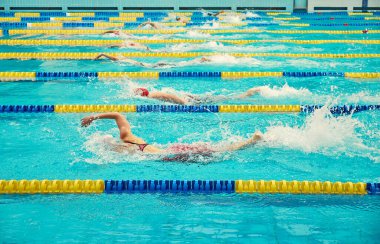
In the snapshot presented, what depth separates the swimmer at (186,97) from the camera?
20.6 ft

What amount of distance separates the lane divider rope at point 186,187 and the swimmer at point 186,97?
7.88ft

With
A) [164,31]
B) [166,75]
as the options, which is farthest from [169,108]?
[164,31]

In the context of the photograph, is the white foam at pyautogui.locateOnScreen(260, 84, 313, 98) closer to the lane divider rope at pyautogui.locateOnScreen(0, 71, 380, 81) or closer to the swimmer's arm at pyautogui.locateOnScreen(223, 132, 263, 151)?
the lane divider rope at pyautogui.locateOnScreen(0, 71, 380, 81)

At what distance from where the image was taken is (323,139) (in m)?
5.03

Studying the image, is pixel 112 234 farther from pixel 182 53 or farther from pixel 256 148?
pixel 182 53

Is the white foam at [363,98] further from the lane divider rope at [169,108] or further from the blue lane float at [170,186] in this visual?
the blue lane float at [170,186]

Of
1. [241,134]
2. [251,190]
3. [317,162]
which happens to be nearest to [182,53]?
[241,134]

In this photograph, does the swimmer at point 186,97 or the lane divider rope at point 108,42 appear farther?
the lane divider rope at point 108,42

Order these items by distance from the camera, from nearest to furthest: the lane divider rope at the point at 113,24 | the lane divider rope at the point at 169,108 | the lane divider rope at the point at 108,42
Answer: the lane divider rope at the point at 169,108
the lane divider rope at the point at 108,42
the lane divider rope at the point at 113,24

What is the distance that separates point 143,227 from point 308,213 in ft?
3.69

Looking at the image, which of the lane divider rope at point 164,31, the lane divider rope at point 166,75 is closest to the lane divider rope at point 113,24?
the lane divider rope at point 164,31

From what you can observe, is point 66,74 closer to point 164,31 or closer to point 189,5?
point 164,31

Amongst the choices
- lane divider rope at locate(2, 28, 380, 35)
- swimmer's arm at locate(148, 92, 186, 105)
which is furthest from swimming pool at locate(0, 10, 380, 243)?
lane divider rope at locate(2, 28, 380, 35)

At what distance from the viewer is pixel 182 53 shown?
9531mm
